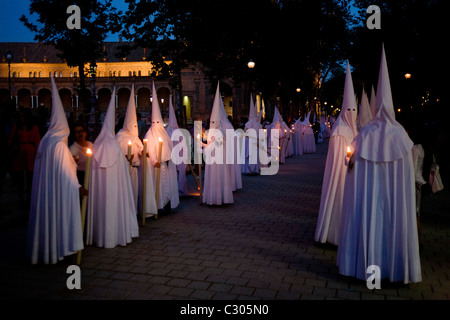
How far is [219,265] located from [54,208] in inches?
92.3

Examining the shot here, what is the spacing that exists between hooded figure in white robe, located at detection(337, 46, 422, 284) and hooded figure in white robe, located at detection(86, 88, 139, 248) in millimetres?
3497

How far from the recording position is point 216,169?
930cm

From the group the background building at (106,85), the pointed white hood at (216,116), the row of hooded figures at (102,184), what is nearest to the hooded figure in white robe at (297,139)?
the pointed white hood at (216,116)

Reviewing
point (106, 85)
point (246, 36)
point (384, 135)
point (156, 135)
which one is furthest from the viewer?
point (106, 85)

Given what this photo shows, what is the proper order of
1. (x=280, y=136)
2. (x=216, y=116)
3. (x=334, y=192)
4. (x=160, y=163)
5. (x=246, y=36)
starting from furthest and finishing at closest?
(x=246, y=36), (x=280, y=136), (x=216, y=116), (x=160, y=163), (x=334, y=192)

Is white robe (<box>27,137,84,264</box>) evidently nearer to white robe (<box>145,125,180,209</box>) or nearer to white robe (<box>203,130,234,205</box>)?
white robe (<box>145,125,180,209</box>)

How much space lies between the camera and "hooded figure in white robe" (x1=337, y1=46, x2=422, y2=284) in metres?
4.40

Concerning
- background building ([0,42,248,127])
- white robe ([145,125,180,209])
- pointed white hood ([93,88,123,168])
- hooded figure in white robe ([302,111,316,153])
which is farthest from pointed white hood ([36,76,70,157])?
background building ([0,42,248,127])

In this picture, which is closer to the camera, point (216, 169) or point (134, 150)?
point (134, 150)

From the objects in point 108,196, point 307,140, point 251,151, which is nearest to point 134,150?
point 108,196

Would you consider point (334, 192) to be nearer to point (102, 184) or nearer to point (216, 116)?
point (102, 184)

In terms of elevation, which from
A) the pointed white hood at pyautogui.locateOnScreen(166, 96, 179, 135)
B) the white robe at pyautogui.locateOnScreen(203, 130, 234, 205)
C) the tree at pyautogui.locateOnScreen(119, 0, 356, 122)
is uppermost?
the tree at pyautogui.locateOnScreen(119, 0, 356, 122)
